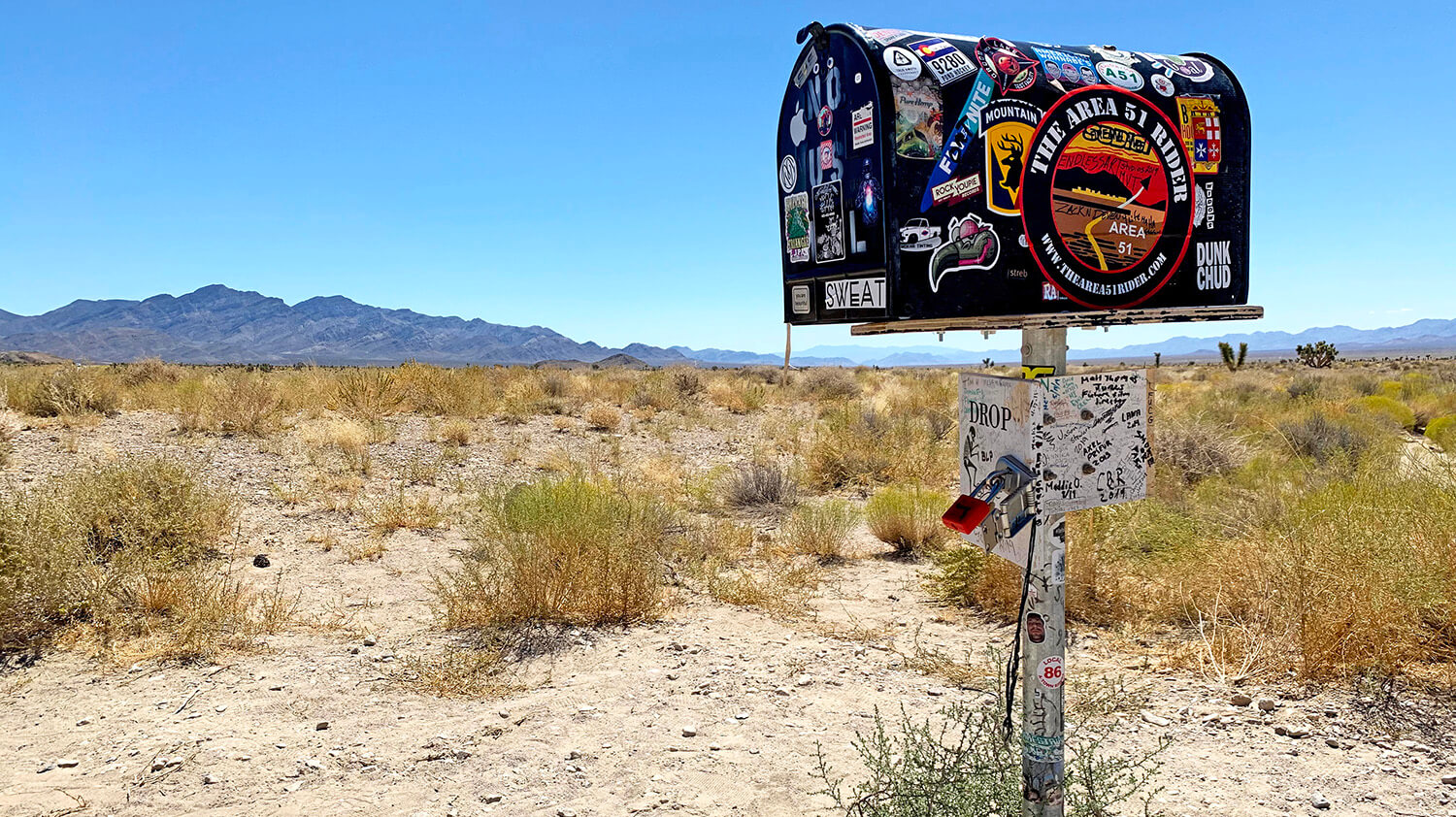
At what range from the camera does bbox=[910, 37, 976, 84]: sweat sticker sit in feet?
6.48

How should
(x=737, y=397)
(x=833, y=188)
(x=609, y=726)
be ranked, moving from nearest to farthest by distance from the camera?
(x=833, y=188) → (x=609, y=726) → (x=737, y=397)

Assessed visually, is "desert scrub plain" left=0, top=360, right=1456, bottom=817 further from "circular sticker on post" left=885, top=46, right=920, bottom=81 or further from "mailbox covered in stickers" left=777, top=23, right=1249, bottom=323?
"circular sticker on post" left=885, top=46, right=920, bottom=81

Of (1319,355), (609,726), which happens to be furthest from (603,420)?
(1319,355)

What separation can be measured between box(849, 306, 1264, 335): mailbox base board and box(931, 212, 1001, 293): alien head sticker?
125 millimetres

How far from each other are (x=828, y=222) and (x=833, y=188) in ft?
0.29

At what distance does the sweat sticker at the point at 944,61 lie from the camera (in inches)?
77.7

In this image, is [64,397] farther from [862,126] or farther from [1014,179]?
[1014,179]

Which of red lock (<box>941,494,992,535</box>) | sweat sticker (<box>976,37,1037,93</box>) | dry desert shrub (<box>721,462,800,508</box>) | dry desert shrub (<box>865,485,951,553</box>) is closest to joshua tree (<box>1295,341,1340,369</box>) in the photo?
dry desert shrub (<box>721,462,800,508</box>)

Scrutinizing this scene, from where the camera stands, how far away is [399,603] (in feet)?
19.7

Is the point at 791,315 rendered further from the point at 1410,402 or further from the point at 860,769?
the point at 1410,402

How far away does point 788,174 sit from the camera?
2.40 m

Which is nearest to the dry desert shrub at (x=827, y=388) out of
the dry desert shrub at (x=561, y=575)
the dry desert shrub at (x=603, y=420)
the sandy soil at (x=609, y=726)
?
the dry desert shrub at (x=603, y=420)

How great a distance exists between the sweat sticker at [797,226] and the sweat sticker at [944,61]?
47cm

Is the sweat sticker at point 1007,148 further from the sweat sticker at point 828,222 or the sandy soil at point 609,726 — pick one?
the sandy soil at point 609,726
